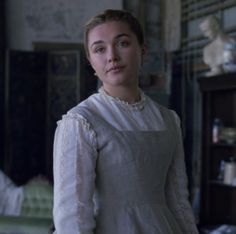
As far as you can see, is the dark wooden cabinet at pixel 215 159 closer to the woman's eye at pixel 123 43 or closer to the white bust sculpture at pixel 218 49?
the white bust sculpture at pixel 218 49

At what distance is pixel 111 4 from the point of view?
4477mm

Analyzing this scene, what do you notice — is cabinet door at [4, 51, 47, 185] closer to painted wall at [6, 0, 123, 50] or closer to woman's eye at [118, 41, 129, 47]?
painted wall at [6, 0, 123, 50]

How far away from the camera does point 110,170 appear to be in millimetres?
1038

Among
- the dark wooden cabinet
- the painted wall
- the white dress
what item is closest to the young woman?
the white dress

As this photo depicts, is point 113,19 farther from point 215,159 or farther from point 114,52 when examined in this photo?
point 215,159

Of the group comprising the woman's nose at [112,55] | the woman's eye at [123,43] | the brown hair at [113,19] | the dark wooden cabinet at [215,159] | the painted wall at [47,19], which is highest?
the painted wall at [47,19]

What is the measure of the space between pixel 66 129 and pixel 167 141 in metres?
0.24

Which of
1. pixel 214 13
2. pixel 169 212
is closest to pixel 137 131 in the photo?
pixel 169 212

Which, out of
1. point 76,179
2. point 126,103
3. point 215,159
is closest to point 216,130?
point 215,159

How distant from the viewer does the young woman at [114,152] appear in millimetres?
1011

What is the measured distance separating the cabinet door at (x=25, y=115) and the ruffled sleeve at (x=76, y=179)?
3.25 m

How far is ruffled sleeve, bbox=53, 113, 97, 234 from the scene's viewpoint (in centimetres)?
100

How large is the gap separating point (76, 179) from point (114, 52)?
0.28 metres

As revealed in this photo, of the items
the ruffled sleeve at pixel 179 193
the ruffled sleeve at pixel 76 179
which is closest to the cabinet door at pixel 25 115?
the ruffled sleeve at pixel 179 193
